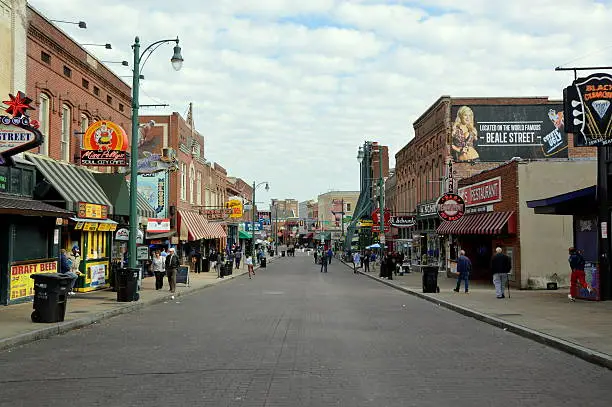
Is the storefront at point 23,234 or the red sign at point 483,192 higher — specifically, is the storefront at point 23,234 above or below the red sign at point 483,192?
below

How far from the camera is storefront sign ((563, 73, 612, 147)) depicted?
18.3 m

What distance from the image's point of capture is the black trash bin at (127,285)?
20734mm

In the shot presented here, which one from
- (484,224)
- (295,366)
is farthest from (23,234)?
→ (484,224)

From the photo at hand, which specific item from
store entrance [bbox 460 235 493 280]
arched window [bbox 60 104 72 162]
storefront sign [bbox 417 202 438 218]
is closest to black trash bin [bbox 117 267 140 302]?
arched window [bbox 60 104 72 162]

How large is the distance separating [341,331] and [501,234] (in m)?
17.1

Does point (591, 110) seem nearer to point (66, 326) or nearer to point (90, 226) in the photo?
point (66, 326)

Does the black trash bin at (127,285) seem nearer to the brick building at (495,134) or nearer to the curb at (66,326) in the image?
the curb at (66,326)

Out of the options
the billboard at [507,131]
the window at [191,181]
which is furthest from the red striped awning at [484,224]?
the window at [191,181]

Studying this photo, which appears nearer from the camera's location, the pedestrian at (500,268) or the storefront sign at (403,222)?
the pedestrian at (500,268)

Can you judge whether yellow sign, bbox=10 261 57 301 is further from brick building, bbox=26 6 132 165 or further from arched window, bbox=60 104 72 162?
arched window, bbox=60 104 72 162

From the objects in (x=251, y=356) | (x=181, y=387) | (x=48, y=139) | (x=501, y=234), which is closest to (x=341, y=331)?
(x=251, y=356)

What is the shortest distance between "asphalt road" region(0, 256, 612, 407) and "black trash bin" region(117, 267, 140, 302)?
4135 mm

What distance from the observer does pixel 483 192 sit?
106ft

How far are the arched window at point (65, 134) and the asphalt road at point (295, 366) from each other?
10.1 m
